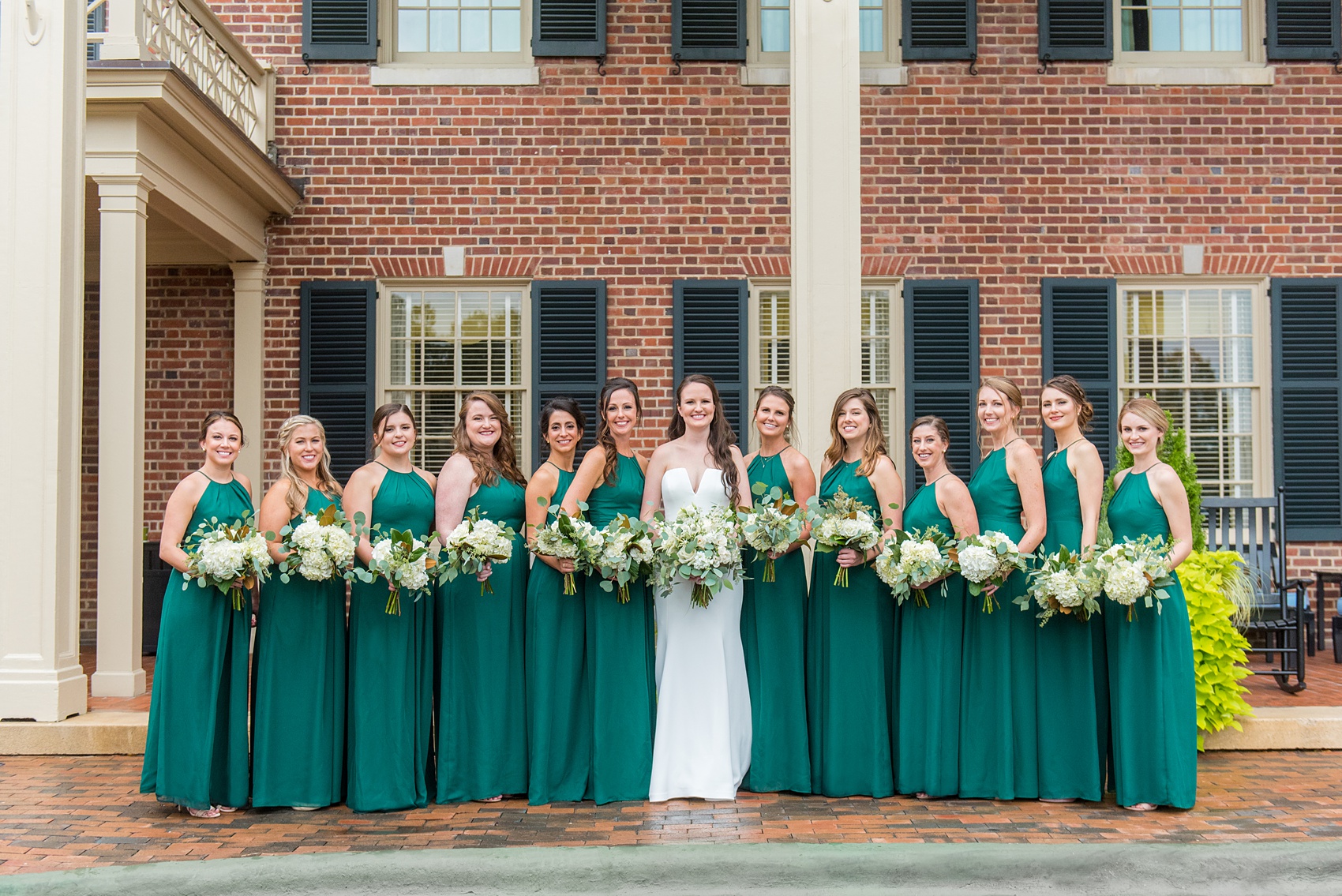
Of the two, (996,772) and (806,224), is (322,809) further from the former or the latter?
(806,224)

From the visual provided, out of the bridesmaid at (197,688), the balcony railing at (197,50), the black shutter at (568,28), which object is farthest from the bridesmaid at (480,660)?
the black shutter at (568,28)

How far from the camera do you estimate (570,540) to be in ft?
15.8

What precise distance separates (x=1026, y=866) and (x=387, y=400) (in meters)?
6.66

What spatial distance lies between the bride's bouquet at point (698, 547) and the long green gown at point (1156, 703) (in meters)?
1.76

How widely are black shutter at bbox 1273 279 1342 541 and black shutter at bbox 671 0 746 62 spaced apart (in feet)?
16.3

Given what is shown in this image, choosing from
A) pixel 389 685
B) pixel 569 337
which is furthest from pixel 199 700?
pixel 569 337

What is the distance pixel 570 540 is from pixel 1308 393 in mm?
7396

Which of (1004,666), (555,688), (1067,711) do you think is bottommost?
(1067,711)

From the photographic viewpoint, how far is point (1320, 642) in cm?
895

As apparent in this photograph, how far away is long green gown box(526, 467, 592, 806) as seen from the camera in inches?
197

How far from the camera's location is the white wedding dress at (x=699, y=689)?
503 centimetres

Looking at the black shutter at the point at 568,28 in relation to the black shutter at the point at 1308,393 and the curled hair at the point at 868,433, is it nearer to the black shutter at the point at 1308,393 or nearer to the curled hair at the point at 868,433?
the curled hair at the point at 868,433

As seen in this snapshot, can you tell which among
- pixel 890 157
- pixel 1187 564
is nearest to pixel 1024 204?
pixel 890 157

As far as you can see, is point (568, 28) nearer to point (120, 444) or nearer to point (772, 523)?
point (120, 444)
